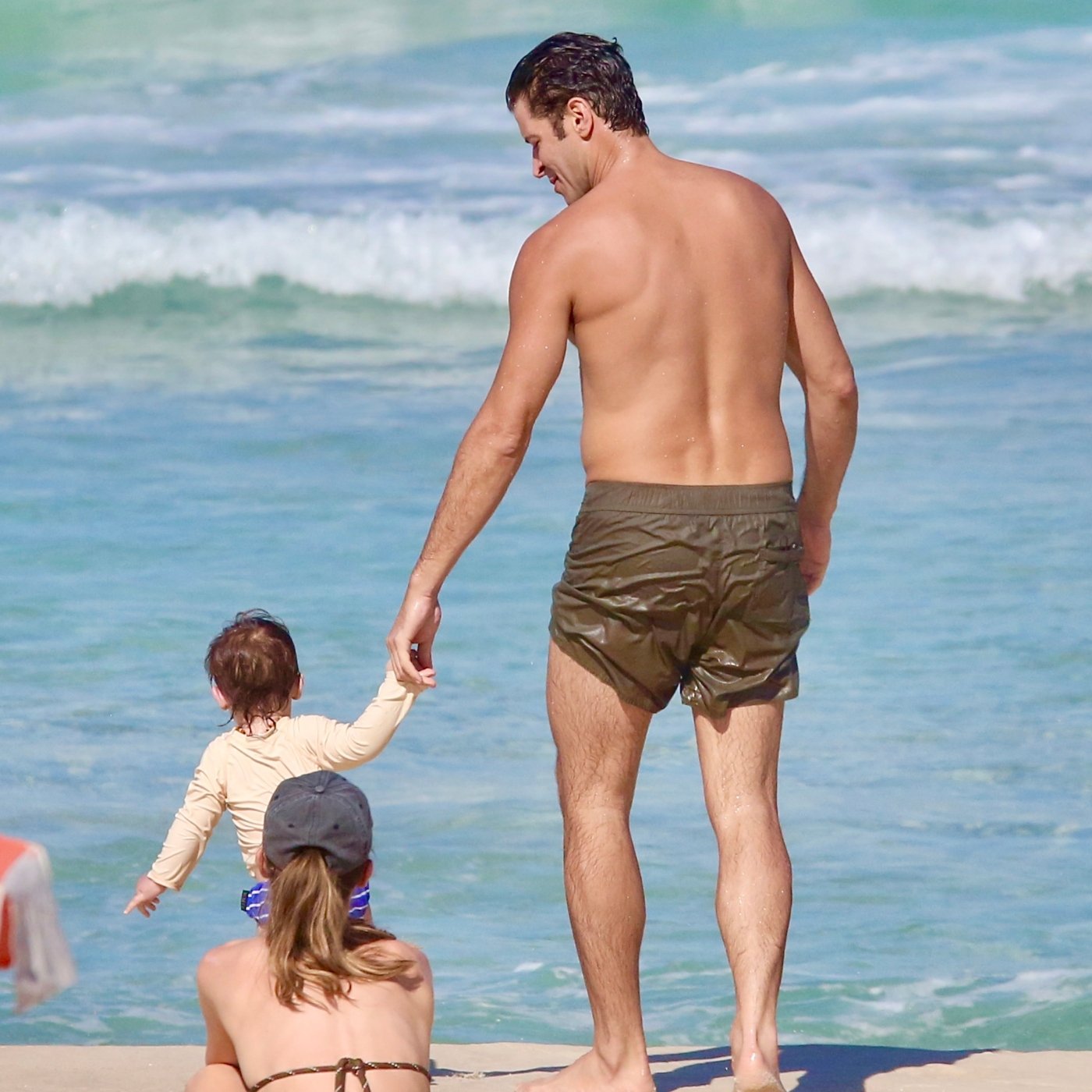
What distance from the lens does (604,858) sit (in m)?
3.11

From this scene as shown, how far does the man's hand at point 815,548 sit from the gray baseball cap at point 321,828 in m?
1.13

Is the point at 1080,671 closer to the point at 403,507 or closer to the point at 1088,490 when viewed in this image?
the point at 1088,490

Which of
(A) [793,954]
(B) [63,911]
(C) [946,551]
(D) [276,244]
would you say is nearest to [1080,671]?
(C) [946,551]

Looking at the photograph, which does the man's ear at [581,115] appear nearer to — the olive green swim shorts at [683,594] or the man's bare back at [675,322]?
the man's bare back at [675,322]

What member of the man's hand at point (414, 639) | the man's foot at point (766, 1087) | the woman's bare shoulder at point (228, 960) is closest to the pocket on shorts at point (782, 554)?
the man's hand at point (414, 639)

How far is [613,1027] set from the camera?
312 cm

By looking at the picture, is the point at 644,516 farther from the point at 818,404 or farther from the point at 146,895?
the point at 146,895

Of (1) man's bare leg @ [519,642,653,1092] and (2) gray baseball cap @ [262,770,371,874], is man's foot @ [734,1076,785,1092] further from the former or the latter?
(2) gray baseball cap @ [262,770,371,874]

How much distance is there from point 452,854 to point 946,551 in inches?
161

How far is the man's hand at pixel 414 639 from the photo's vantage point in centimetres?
309

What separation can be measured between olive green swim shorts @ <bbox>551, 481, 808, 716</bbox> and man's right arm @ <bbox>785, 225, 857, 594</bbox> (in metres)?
0.24

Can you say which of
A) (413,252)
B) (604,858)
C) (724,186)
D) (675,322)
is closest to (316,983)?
(604,858)

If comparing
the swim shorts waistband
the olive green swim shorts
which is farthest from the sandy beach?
the swim shorts waistband

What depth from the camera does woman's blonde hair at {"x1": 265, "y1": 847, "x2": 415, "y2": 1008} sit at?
251 centimetres
